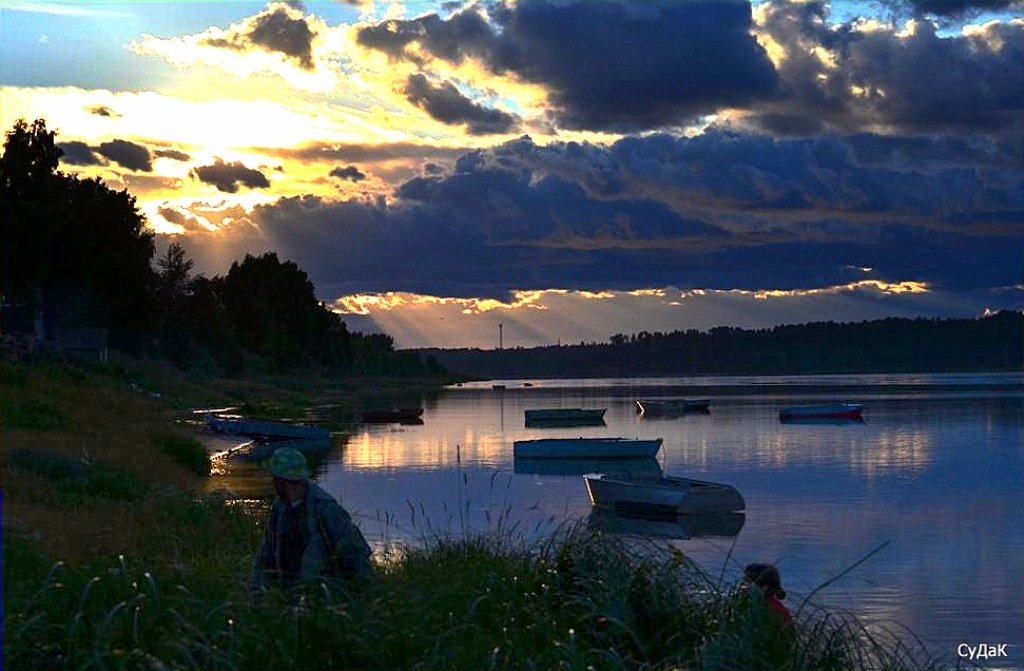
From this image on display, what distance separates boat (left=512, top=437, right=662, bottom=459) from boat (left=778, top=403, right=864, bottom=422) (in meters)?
36.3

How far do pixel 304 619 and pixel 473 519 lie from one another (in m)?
24.9


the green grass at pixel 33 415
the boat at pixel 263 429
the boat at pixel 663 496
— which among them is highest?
the green grass at pixel 33 415

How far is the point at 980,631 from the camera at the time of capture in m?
21.1

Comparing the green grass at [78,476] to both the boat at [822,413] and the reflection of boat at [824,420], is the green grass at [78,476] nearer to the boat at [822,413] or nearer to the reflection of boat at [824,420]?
the reflection of boat at [824,420]

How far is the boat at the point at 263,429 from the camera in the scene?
2579 inches

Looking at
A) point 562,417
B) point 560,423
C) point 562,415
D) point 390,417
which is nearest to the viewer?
point 390,417

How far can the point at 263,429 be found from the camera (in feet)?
218

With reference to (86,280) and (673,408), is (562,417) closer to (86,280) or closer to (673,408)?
(673,408)

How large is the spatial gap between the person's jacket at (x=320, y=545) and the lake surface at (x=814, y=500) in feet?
15.9

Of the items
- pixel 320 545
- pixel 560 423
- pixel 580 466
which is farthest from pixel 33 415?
pixel 560 423

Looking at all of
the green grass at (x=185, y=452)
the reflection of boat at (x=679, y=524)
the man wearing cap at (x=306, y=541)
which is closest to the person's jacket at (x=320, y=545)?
the man wearing cap at (x=306, y=541)

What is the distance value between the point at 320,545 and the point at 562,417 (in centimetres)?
9014

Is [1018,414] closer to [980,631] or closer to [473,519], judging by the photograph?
[473,519]

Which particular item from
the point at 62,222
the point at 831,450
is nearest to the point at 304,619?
the point at 831,450
